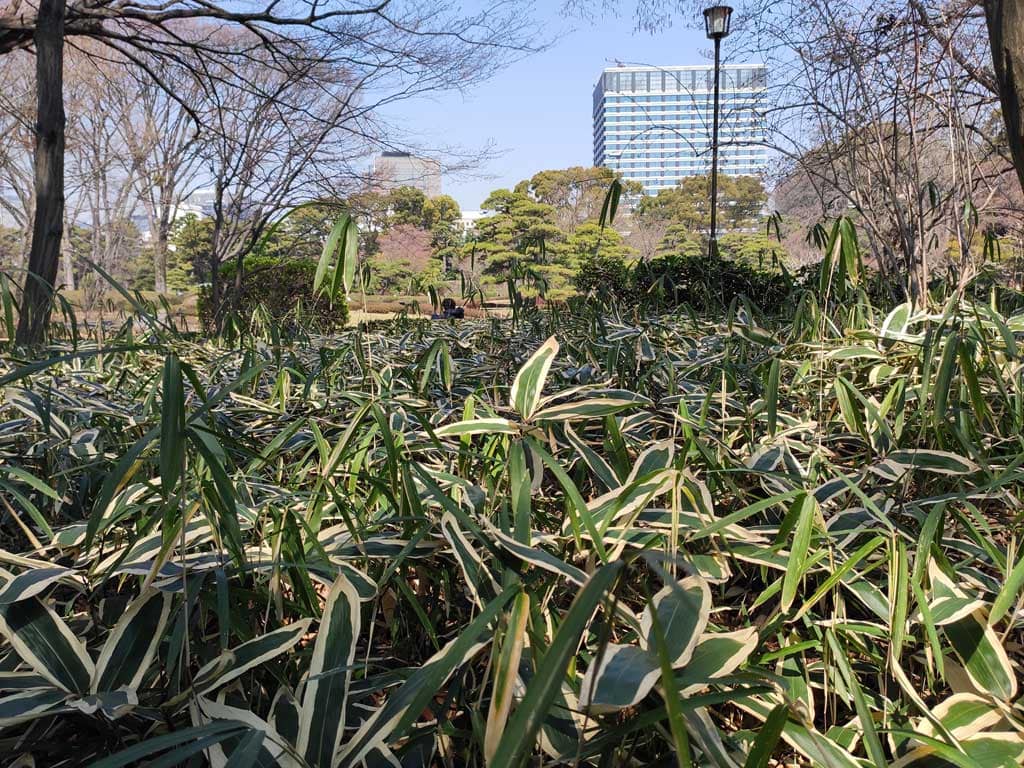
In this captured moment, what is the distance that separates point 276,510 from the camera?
80cm

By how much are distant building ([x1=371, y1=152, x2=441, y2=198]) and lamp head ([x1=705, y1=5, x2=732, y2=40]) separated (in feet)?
10.6

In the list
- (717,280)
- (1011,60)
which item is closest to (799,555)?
(1011,60)

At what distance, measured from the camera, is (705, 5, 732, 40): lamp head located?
297 inches

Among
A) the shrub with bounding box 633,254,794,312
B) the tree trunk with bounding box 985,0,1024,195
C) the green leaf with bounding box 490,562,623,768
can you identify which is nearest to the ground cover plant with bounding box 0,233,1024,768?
the green leaf with bounding box 490,562,623,768

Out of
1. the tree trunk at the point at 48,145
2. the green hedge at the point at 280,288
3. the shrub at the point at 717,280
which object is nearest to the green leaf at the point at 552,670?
the tree trunk at the point at 48,145

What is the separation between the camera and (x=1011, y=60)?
1.60m

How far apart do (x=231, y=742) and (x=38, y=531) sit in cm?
69

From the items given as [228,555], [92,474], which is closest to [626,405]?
[228,555]

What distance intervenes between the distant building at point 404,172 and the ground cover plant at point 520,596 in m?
6.76

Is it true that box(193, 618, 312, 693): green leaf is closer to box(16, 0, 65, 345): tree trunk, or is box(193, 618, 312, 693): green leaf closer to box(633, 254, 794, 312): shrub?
box(16, 0, 65, 345): tree trunk

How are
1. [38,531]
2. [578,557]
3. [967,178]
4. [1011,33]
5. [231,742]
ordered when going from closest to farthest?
[231,742] → [578,557] → [38,531] → [1011,33] → [967,178]

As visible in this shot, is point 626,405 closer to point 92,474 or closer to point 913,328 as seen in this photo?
point 92,474

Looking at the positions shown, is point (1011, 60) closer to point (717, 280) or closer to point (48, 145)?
point (717, 280)

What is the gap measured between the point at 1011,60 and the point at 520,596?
5.96ft
